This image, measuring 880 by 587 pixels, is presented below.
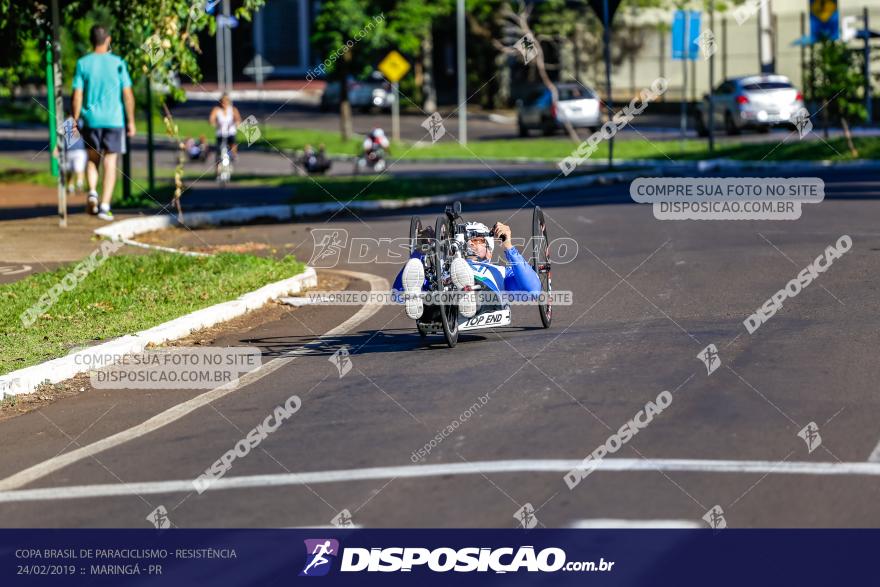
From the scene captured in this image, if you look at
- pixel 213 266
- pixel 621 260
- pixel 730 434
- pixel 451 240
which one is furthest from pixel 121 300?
pixel 730 434

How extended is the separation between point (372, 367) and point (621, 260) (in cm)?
587

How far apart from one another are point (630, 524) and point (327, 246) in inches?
493

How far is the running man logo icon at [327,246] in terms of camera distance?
16719mm

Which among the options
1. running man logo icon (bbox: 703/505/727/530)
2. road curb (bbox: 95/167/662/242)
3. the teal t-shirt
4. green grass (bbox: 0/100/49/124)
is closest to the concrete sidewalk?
road curb (bbox: 95/167/662/242)

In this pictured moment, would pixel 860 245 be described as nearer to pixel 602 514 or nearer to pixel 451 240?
pixel 451 240

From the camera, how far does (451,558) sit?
5.81 meters

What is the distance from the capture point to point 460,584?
5.62 meters

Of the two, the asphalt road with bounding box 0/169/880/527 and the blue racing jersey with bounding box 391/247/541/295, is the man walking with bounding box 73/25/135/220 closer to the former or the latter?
the asphalt road with bounding box 0/169/880/527

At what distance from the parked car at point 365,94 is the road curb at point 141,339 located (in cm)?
5072

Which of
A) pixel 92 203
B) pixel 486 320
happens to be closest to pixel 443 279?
pixel 486 320

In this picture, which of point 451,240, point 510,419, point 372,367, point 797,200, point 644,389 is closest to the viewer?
point 510,419

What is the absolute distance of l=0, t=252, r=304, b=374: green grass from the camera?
1114 centimetres

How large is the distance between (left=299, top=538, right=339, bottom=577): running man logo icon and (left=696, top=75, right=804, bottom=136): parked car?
122ft

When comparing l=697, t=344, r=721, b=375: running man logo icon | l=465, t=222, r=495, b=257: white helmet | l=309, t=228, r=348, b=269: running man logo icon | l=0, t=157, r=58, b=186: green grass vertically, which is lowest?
l=0, t=157, r=58, b=186: green grass
